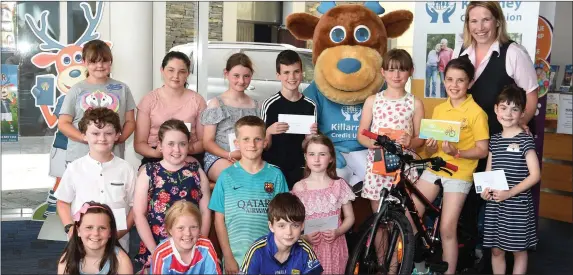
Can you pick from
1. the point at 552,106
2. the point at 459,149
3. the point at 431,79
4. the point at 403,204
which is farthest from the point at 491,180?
the point at 552,106

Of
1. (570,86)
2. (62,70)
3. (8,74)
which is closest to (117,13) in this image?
(62,70)

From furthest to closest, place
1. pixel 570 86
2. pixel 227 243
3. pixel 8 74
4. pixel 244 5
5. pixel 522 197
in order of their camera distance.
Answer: pixel 244 5
pixel 570 86
pixel 8 74
pixel 522 197
pixel 227 243

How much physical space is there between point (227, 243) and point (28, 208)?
9.20ft

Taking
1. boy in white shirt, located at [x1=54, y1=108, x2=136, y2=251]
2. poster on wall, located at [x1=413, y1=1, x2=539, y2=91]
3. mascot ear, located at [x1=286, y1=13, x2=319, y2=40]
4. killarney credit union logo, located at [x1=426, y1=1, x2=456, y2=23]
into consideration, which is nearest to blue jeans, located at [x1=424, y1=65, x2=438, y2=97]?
poster on wall, located at [x1=413, y1=1, x2=539, y2=91]

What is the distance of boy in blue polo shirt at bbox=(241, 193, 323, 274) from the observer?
10.1 ft

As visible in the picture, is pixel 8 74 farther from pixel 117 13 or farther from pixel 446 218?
pixel 446 218

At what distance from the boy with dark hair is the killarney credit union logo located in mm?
1592

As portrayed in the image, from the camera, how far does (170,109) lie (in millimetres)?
4164

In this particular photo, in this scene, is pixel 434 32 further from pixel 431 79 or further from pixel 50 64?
pixel 50 64

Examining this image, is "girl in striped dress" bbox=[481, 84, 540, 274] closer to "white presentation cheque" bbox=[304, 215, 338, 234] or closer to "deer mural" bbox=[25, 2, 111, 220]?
"white presentation cheque" bbox=[304, 215, 338, 234]

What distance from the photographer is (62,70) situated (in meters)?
5.30

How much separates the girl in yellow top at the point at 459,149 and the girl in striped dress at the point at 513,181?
0.11 m

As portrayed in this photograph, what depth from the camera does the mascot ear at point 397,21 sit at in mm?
4871

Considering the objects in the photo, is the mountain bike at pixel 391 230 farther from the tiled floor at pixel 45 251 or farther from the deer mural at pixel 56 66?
the deer mural at pixel 56 66
